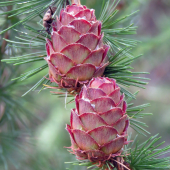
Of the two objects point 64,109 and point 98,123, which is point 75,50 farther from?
point 64,109

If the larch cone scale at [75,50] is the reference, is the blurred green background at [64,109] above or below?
below

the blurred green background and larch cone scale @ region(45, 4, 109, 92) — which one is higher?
larch cone scale @ region(45, 4, 109, 92)

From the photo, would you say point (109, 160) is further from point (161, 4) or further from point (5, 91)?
point (161, 4)

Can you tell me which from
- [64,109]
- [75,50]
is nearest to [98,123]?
[75,50]

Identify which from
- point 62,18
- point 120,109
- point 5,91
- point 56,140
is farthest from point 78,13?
point 56,140

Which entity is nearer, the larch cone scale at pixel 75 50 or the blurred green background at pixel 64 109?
the larch cone scale at pixel 75 50
